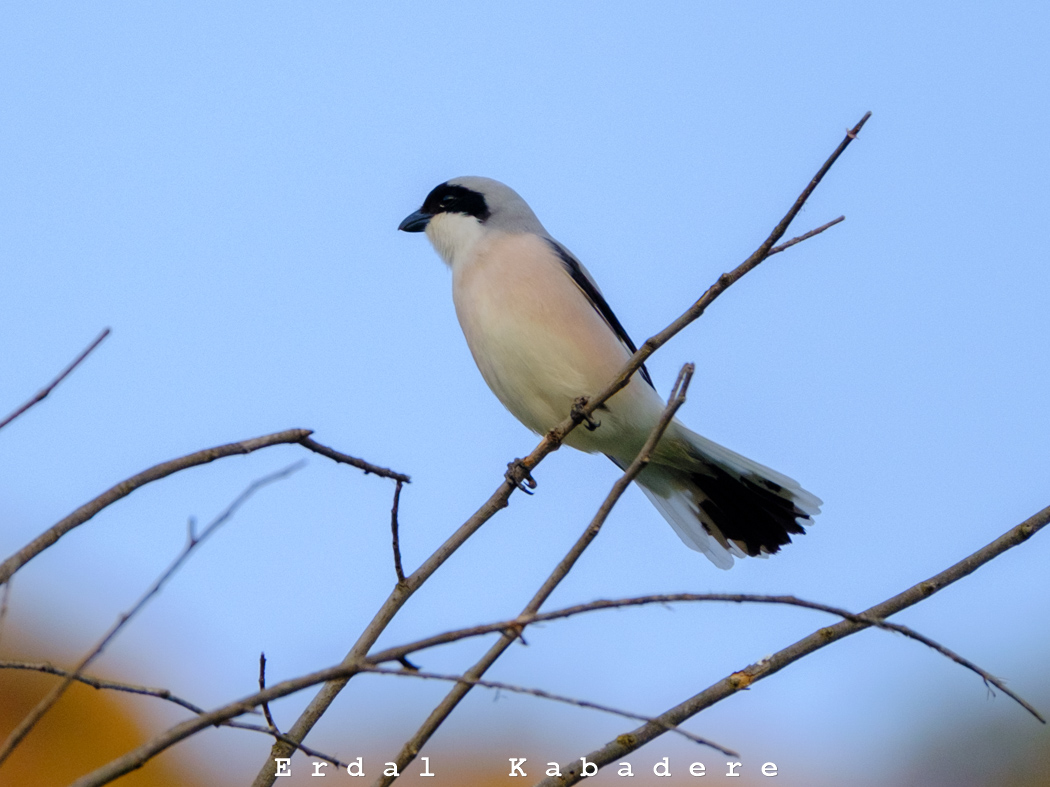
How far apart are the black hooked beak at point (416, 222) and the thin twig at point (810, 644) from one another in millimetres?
4186

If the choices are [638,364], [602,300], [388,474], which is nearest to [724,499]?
[602,300]

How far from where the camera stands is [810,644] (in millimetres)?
1907

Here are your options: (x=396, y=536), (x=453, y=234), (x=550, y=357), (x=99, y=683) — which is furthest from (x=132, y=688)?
(x=453, y=234)

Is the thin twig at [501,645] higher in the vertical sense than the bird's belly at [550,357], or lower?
lower

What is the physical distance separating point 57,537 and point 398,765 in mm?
609

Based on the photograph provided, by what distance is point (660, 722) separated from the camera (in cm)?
160

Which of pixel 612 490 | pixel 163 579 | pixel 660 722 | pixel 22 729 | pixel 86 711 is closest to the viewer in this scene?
pixel 22 729

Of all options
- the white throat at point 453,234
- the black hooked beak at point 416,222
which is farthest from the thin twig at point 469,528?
the black hooked beak at point 416,222

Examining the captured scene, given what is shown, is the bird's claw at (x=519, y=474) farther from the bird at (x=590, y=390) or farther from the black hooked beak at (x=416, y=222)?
the black hooked beak at (x=416, y=222)

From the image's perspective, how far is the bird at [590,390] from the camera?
15.5ft

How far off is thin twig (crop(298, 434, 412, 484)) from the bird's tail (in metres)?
2.63

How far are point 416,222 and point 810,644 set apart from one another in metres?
4.29

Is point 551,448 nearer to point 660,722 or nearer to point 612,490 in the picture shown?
point 612,490

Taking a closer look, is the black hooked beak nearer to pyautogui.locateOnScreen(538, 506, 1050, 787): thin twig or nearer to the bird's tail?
the bird's tail
